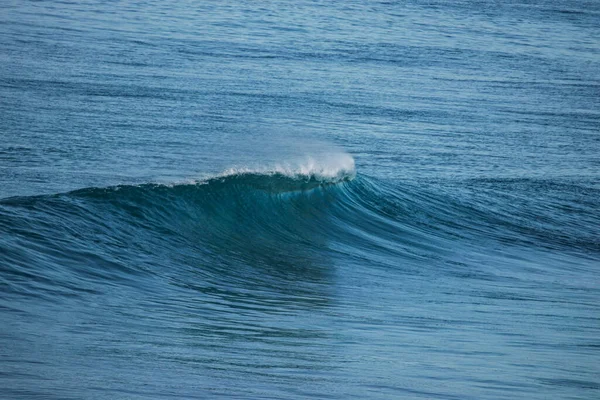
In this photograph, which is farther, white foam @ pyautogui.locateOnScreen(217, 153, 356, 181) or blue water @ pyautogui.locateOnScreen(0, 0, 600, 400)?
white foam @ pyautogui.locateOnScreen(217, 153, 356, 181)

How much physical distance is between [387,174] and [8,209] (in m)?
7.84

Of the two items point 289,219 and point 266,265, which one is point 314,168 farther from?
point 266,265

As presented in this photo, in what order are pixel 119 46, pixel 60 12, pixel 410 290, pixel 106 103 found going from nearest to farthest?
pixel 410 290 → pixel 106 103 → pixel 119 46 → pixel 60 12

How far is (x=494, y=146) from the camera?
67.8 feet

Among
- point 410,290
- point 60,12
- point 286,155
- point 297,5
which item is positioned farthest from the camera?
point 297,5

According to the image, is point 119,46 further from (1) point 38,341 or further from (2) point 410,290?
(1) point 38,341

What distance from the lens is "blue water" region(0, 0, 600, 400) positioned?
771cm

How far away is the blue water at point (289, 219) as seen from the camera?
25.3 ft

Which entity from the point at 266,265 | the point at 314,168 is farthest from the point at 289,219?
the point at 266,265

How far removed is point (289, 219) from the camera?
1449 centimetres

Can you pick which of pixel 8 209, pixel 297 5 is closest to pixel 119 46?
pixel 297 5

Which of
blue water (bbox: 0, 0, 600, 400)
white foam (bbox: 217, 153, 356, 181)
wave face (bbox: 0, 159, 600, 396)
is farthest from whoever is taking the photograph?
white foam (bbox: 217, 153, 356, 181)

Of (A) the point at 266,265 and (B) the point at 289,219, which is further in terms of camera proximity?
(B) the point at 289,219

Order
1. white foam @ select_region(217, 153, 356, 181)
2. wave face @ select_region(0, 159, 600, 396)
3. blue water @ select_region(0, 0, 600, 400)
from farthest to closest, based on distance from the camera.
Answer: white foam @ select_region(217, 153, 356, 181) → wave face @ select_region(0, 159, 600, 396) → blue water @ select_region(0, 0, 600, 400)
